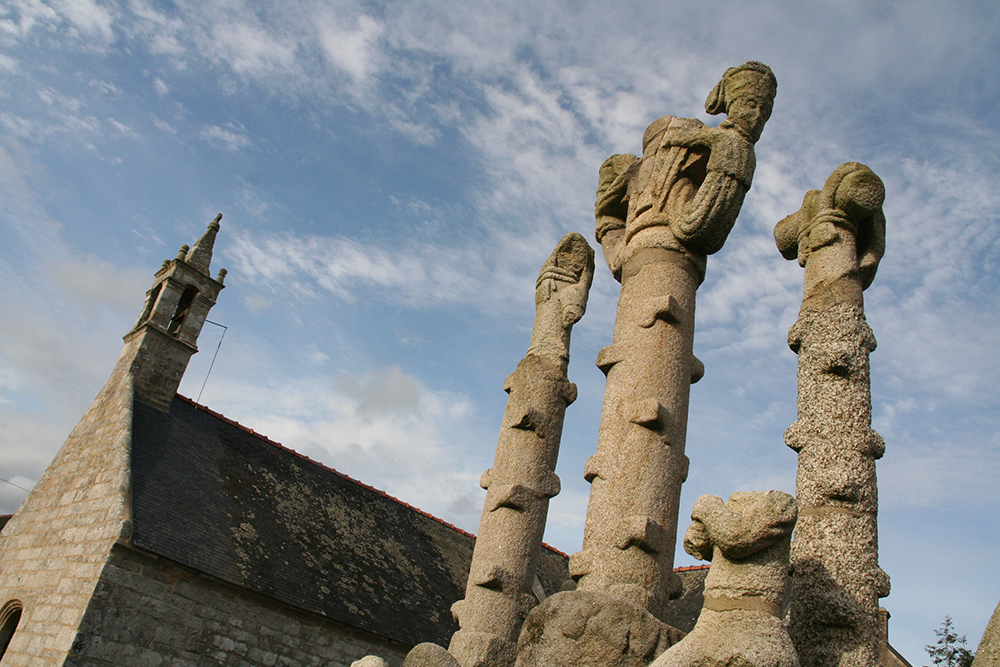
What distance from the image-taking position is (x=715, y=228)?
5367mm

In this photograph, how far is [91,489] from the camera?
13.6 m

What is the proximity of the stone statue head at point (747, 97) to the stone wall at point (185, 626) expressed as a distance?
11078mm

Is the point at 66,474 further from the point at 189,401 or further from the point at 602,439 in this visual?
the point at 602,439

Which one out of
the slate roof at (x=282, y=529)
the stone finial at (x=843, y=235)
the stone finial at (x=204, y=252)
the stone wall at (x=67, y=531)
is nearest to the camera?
the stone finial at (x=843, y=235)

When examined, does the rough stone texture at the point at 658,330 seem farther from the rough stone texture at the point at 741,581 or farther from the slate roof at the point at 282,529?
the slate roof at the point at 282,529

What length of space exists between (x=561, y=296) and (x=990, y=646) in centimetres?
485

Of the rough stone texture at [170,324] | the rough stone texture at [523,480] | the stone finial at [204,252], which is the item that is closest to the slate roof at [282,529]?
the rough stone texture at [170,324]

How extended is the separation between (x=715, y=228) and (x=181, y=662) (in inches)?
440

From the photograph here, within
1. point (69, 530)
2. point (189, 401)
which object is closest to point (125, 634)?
point (69, 530)

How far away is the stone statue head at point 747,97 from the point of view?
5742 millimetres

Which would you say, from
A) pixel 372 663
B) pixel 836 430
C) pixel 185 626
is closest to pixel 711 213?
pixel 836 430

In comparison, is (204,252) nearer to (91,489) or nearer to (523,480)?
(91,489)

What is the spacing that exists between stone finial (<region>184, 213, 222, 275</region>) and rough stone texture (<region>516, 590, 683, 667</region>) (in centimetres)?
1650

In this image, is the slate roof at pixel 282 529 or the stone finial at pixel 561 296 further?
the slate roof at pixel 282 529
